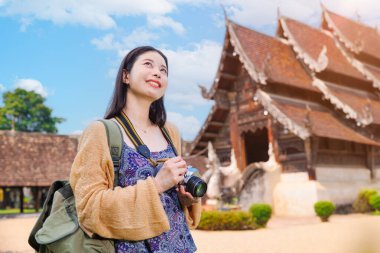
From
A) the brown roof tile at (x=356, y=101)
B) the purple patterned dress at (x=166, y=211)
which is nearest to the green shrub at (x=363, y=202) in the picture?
the brown roof tile at (x=356, y=101)

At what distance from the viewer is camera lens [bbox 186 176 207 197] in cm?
186

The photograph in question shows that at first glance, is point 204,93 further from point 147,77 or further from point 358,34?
point 147,77

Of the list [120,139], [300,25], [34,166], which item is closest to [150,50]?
[120,139]

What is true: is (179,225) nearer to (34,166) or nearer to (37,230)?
(37,230)

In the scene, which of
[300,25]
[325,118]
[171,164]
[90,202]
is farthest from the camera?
[300,25]

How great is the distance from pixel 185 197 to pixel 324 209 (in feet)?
36.5

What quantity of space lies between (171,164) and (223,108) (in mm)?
14872

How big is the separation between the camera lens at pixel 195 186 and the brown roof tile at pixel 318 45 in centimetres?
1526

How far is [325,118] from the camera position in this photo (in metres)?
15.2

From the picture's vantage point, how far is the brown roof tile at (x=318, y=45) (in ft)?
55.9

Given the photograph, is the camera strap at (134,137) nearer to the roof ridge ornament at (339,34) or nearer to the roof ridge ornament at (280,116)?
the roof ridge ornament at (280,116)

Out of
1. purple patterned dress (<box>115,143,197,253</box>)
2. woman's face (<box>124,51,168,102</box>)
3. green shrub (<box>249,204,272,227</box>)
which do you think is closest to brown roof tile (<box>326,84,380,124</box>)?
green shrub (<box>249,204,272,227</box>)

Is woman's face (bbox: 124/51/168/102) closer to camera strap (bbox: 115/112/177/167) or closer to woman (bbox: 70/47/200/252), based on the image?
woman (bbox: 70/47/200/252)

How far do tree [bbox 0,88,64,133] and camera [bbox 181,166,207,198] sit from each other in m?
44.9
